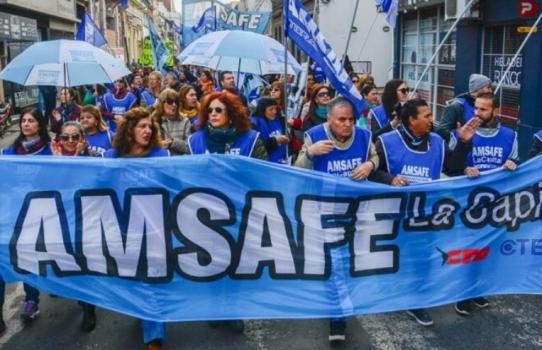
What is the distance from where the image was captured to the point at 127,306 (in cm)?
410

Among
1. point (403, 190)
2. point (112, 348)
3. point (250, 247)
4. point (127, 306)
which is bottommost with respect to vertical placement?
point (112, 348)

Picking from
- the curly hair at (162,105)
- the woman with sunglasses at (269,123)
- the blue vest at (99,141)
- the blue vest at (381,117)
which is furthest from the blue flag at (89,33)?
the blue vest at (381,117)

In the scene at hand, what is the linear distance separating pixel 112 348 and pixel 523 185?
313 centimetres

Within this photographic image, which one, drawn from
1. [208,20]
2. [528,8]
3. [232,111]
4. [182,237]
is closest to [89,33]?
[208,20]

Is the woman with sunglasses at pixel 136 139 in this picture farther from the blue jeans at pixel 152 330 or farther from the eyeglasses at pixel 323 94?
the eyeglasses at pixel 323 94

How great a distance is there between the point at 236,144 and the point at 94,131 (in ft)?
5.97

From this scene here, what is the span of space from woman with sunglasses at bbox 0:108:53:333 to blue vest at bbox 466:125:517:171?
3.46 m

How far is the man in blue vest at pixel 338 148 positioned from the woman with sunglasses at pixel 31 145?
2116mm

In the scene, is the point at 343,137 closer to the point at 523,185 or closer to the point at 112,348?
the point at 523,185

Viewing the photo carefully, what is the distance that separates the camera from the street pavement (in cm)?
445

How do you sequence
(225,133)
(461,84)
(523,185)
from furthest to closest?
(461,84), (225,133), (523,185)

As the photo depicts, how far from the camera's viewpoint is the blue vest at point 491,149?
509 cm

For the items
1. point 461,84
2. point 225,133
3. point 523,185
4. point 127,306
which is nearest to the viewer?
point 127,306

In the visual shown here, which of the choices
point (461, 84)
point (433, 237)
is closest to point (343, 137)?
point (433, 237)
